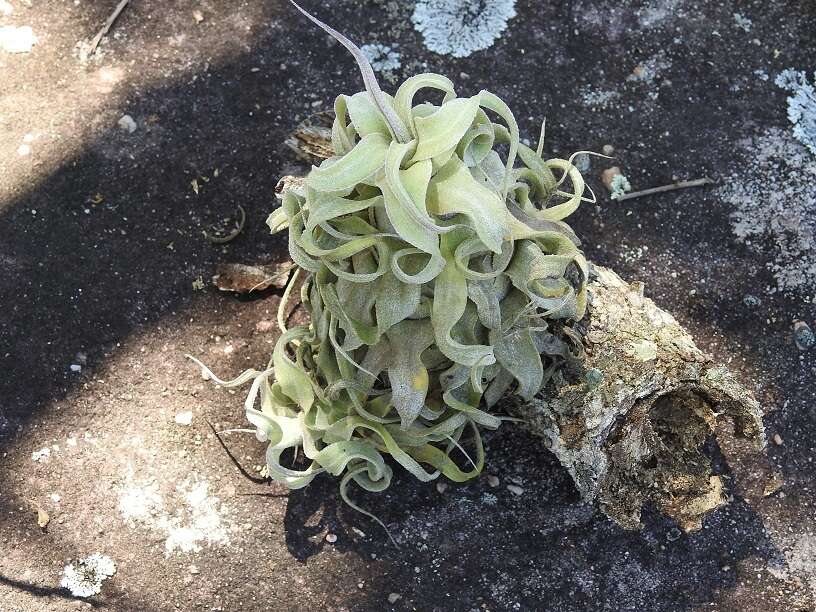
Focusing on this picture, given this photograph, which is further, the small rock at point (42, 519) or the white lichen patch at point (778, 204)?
the white lichen patch at point (778, 204)

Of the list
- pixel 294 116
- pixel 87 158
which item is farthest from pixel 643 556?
pixel 87 158

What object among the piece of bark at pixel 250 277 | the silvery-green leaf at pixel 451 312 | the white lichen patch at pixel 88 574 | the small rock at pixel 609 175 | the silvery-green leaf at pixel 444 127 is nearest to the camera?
the silvery-green leaf at pixel 444 127

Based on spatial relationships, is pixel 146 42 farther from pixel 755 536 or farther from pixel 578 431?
pixel 755 536

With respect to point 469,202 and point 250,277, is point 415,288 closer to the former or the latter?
point 469,202

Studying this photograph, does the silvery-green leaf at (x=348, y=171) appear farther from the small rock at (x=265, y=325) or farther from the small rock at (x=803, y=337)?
the small rock at (x=803, y=337)

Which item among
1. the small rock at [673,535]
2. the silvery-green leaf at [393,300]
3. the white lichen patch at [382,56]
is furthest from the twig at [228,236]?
the small rock at [673,535]

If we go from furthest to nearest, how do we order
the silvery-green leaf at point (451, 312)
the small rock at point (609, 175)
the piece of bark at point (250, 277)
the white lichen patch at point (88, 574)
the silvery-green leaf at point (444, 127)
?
1. the small rock at point (609, 175)
2. the piece of bark at point (250, 277)
3. the white lichen patch at point (88, 574)
4. the silvery-green leaf at point (451, 312)
5. the silvery-green leaf at point (444, 127)

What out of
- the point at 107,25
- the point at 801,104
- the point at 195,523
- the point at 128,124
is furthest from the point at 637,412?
the point at 107,25
